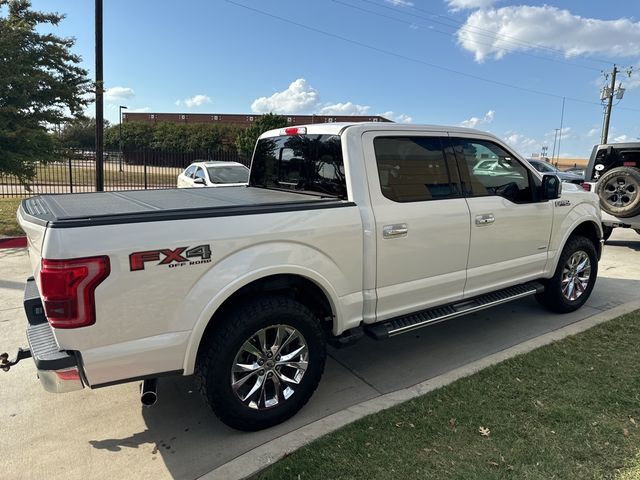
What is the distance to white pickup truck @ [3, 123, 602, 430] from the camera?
2418mm

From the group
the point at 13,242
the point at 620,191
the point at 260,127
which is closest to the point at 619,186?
the point at 620,191

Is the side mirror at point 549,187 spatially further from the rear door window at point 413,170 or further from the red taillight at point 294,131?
the red taillight at point 294,131

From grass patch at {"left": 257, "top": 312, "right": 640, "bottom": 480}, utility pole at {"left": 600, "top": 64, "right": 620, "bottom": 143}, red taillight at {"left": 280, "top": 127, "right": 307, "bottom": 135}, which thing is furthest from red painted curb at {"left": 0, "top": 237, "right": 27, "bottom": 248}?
utility pole at {"left": 600, "top": 64, "right": 620, "bottom": 143}

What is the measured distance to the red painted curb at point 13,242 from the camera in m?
8.46

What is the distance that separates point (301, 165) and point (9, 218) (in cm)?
940

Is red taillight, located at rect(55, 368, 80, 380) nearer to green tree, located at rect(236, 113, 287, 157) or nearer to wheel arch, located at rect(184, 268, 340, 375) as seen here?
wheel arch, located at rect(184, 268, 340, 375)

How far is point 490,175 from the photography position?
4285mm

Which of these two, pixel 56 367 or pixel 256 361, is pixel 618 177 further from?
pixel 56 367

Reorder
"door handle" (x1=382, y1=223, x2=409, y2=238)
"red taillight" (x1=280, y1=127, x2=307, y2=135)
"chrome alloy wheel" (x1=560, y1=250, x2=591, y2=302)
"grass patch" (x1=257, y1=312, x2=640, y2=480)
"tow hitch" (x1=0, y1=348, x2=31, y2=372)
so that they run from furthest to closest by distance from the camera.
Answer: "chrome alloy wheel" (x1=560, y1=250, x2=591, y2=302)
"red taillight" (x1=280, y1=127, x2=307, y2=135)
"door handle" (x1=382, y1=223, x2=409, y2=238)
"tow hitch" (x1=0, y1=348, x2=31, y2=372)
"grass patch" (x1=257, y1=312, x2=640, y2=480)

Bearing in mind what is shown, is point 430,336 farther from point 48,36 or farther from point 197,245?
point 48,36

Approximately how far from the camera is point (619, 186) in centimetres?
840

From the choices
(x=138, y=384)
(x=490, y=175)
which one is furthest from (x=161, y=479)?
(x=490, y=175)

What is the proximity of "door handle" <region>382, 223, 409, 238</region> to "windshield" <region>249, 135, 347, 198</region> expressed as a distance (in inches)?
15.2

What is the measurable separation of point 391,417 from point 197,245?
167 centimetres
